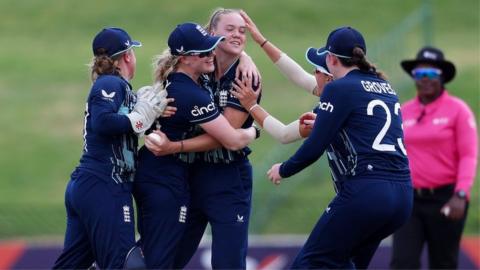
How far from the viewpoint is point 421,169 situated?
9867 millimetres

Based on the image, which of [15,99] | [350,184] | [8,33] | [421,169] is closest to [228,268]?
[350,184]

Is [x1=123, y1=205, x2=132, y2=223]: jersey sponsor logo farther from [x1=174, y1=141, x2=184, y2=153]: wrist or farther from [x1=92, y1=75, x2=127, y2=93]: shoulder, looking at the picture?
[x1=92, y1=75, x2=127, y2=93]: shoulder

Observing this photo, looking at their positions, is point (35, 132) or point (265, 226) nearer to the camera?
point (265, 226)

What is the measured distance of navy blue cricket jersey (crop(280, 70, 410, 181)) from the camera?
6.88 metres

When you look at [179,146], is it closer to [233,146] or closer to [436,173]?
[233,146]

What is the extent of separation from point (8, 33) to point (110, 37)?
19.9m

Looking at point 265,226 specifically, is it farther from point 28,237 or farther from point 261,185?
point 28,237

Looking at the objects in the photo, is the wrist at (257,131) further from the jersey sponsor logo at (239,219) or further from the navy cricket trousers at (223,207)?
the jersey sponsor logo at (239,219)

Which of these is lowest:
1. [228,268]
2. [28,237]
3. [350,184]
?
[28,237]

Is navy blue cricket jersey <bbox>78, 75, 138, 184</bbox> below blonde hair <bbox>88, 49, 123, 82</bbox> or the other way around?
below

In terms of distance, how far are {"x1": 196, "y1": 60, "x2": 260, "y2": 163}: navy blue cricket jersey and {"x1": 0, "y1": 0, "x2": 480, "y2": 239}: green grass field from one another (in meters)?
6.03

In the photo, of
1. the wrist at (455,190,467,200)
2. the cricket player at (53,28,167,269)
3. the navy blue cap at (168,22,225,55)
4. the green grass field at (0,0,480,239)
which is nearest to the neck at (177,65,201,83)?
the navy blue cap at (168,22,225,55)

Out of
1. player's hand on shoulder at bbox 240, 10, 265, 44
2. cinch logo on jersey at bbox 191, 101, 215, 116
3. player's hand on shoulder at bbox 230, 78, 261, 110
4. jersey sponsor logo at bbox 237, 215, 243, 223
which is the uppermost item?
player's hand on shoulder at bbox 240, 10, 265, 44

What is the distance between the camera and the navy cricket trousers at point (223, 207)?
7.35m
